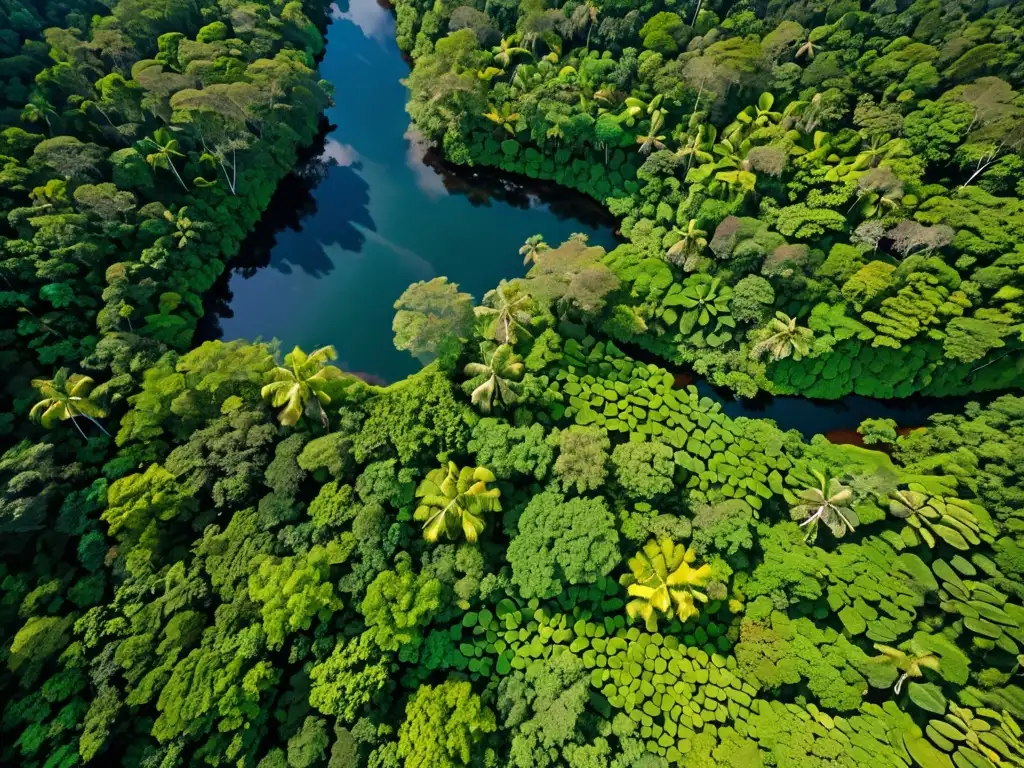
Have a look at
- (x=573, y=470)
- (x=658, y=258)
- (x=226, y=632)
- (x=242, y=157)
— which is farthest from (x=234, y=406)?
(x=658, y=258)

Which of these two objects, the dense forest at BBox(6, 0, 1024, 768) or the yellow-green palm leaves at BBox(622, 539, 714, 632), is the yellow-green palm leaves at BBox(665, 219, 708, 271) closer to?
the dense forest at BBox(6, 0, 1024, 768)

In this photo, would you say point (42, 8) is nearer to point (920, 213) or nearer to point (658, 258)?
point (658, 258)

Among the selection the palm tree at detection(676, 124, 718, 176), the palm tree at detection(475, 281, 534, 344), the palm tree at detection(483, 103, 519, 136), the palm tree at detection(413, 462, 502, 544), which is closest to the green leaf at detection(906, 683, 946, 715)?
the palm tree at detection(413, 462, 502, 544)

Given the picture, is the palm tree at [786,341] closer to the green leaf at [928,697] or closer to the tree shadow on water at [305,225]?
the green leaf at [928,697]

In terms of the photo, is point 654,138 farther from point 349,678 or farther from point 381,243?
point 349,678

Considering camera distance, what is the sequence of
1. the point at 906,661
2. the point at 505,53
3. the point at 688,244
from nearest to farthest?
the point at 906,661 → the point at 688,244 → the point at 505,53

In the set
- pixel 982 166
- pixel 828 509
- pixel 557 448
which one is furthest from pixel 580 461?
pixel 982 166
